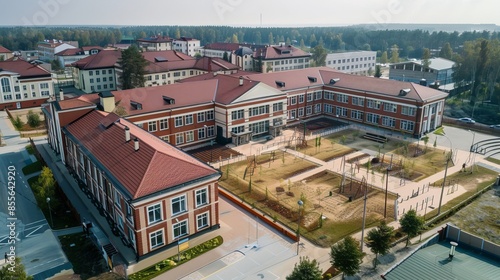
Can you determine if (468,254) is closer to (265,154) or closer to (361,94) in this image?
(265,154)

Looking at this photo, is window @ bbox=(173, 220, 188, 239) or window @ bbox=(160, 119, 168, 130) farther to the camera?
window @ bbox=(160, 119, 168, 130)

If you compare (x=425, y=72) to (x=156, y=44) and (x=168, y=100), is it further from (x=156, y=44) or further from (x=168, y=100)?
(x=156, y=44)

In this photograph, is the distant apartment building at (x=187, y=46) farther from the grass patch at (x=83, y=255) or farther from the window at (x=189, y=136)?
the grass patch at (x=83, y=255)

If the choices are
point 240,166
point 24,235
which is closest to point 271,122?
point 240,166

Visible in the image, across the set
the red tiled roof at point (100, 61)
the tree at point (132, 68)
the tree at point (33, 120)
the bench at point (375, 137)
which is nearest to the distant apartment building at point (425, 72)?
the bench at point (375, 137)

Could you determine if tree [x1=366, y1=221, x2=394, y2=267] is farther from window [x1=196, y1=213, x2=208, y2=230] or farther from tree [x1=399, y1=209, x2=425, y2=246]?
window [x1=196, y1=213, x2=208, y2=230]

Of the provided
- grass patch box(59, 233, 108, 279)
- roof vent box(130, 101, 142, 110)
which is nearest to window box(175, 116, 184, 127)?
roof vent box(130, 101, 142, 110)

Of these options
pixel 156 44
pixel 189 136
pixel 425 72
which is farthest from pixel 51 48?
pixel 425 72
